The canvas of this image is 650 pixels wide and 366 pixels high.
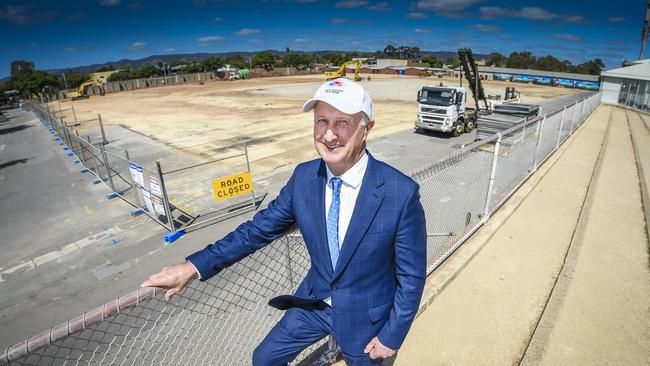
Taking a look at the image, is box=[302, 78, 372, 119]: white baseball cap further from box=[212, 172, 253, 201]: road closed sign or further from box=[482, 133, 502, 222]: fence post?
box=[212, 172, 253, 201]: road closed sign

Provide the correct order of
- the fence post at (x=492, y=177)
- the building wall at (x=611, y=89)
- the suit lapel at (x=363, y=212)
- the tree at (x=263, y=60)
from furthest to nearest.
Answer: the tree at (x=263, y=60)
the building wall at (x=611, y=89)
the fence post at (x=492, y=177)
the suit lapel at (x=363, y=212)

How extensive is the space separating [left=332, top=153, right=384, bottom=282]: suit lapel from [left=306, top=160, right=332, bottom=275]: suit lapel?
150 mm

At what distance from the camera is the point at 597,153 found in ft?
34.4

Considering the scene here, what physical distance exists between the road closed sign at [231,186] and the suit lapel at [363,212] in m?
6.77

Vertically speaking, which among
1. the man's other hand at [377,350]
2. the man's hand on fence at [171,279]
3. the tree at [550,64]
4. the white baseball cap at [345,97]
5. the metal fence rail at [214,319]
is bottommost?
the metal fence rail at [214,319]

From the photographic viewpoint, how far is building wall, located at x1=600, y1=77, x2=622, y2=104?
27562 millimetres

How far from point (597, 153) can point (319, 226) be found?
12.3m

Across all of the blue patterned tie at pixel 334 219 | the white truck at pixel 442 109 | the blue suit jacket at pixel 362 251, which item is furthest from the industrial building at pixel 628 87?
the blue patterned tie at pixel 334 219

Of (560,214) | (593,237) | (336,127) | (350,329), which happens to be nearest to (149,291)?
(350,329)

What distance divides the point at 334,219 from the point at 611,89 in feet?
121

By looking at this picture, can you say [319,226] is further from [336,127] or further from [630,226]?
[630,226]

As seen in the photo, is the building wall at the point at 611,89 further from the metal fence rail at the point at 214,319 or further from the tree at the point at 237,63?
the tree at the point at 237,63

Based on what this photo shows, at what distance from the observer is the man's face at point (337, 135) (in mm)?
1923

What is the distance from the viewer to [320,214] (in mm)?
2072
